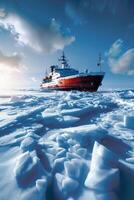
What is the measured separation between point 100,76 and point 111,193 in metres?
25.9

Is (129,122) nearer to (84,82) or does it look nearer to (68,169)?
(68,169)

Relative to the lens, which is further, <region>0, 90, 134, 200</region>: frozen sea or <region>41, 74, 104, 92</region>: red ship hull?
<region>41, 74, 104, 92</region>: red ship hull

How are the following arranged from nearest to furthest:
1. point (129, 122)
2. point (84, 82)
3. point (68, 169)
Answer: point (68, 169) → point (129, 122) → point (84, 82)

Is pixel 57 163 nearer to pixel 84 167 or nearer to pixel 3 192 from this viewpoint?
pixel 84 167

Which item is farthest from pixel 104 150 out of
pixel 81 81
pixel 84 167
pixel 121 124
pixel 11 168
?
pixel 81 81

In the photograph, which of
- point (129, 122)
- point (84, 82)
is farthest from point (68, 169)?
point (84, 82)

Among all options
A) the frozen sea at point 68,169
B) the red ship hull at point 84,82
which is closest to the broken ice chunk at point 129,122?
the frozen sea at point 68,169

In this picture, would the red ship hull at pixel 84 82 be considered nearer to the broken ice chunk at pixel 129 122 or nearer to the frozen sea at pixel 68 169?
the broken ice chunk at pixel 129 122

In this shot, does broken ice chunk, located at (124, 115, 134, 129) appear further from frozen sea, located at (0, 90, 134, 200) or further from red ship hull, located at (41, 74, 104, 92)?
red ship hull, located at (41, 74, 104, 92)

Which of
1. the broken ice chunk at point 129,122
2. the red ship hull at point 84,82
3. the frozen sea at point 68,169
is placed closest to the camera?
the frozen sea at point 68,169

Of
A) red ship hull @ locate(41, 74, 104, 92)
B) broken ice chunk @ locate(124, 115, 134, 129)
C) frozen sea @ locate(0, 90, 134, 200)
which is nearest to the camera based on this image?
frozen sea @ locate(0, 90, 134, 200)

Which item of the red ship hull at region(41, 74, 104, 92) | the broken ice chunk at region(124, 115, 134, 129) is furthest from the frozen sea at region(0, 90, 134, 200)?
the red ship hull at region(41, 74, 104, 92)

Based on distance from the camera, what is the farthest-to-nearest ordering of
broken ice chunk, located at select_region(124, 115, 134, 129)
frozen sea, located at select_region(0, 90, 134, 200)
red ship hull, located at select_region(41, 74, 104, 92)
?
red ship hull, located at select_region(41, 74, 104, 92)
broken ice chunk, located at select_region(124, 115, 134, 129)
frozen sea, located at select_region(0, 90, 134, 200)

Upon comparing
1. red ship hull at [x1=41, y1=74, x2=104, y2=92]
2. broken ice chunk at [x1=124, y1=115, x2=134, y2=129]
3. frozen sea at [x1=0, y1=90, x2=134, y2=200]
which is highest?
red ship hull at [x1=41, y1=74, x2=104, y2=92]
